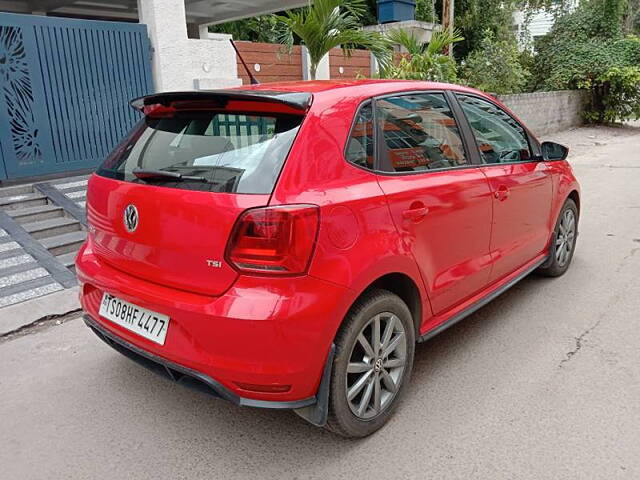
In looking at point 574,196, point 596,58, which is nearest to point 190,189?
point 574,196

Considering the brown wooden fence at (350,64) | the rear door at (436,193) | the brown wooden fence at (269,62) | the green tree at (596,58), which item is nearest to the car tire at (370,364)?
the rear door at (436,193)

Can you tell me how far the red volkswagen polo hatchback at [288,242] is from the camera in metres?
2.13

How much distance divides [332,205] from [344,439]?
117cm

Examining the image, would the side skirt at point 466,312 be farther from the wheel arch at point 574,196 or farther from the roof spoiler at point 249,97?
the roof spoiler at point 249,97

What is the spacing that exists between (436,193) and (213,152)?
47.1 inches

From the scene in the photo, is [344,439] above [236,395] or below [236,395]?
below

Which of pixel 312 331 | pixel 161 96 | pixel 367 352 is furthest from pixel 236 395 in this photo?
pixel 161 96

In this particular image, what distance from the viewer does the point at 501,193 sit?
11.1ft

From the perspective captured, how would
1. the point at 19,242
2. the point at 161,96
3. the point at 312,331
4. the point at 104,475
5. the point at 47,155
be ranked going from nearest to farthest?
the point at 312,331 → the point at 104,475 → the point at 161,96 → the point at 19,242 → the point at 47,155

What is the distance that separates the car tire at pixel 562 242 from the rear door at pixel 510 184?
265 mm

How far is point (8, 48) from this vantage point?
5930 millimetres

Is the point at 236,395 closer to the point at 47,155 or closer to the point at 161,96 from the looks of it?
the point at 161,96

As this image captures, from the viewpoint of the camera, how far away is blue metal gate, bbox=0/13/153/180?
602 cm

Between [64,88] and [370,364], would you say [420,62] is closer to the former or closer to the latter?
[64,88]
